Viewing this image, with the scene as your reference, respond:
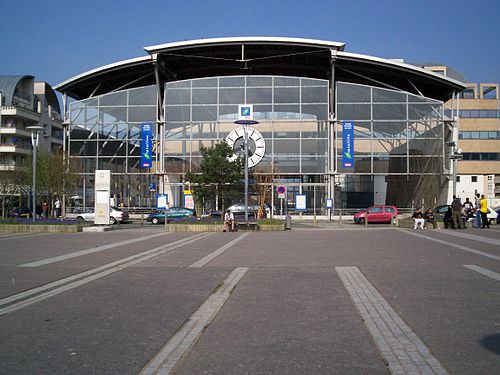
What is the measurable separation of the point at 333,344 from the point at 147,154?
41899 mm

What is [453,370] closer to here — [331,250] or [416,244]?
[331,250]

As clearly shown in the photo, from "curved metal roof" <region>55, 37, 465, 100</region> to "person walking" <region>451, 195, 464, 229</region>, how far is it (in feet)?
69.1

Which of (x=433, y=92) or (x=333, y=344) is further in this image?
(x=433, y=92)

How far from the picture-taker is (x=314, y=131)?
4488cm

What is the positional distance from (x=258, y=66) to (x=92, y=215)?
1973 cm

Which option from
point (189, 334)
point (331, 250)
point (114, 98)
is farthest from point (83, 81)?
point (189, 334)

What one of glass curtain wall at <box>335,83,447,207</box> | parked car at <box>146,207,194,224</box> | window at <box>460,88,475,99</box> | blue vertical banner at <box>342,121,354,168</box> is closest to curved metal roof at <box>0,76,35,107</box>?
parked car at <box>146,207,194,224</box>

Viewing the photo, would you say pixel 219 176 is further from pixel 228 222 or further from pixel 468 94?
pixel 468 94

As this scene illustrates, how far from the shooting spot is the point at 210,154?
33.5m

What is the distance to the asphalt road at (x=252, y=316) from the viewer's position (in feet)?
16.3

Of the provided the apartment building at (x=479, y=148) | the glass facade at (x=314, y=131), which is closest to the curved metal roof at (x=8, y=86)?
the glass facade at (x=314, y=131)

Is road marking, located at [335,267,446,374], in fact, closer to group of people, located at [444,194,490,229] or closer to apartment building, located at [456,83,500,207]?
group of people, located at [444,194,490,229]

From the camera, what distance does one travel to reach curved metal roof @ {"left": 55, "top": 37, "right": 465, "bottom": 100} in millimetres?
44062

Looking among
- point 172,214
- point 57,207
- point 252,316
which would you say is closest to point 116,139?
point 57,207
